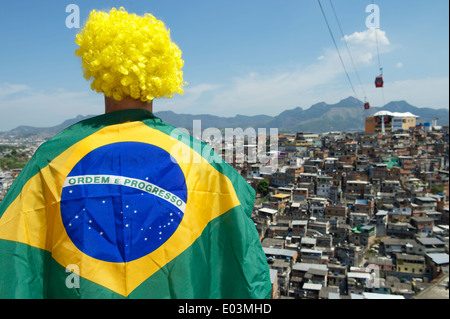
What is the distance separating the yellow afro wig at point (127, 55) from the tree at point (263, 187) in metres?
19.9

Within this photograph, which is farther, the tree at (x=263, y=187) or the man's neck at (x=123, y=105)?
the tree at (x=263, y=187)

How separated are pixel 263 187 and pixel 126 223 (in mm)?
20132

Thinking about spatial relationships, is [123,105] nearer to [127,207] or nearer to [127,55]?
[127,55]

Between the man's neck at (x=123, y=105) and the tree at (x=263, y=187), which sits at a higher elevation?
the man's neck at (x=123, y=105)

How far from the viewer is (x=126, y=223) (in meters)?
1.07

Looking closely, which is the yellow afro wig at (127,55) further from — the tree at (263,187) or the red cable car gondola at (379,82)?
the tree at (263,187)

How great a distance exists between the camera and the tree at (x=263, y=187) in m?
20.9

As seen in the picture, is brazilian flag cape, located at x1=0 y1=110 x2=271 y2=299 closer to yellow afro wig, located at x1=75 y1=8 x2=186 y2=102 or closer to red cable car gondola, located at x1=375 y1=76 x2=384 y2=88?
yellow afro wig, located at x1=75 y1=8 x2=186 y2=102

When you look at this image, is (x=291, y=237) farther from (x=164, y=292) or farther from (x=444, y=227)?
(x=164, y=292)

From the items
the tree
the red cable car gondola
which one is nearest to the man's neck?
the red cable car gondola

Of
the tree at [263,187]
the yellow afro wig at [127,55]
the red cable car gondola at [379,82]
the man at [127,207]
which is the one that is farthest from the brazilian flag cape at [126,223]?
the tree at [263,187]

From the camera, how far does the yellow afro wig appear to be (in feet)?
3.87
